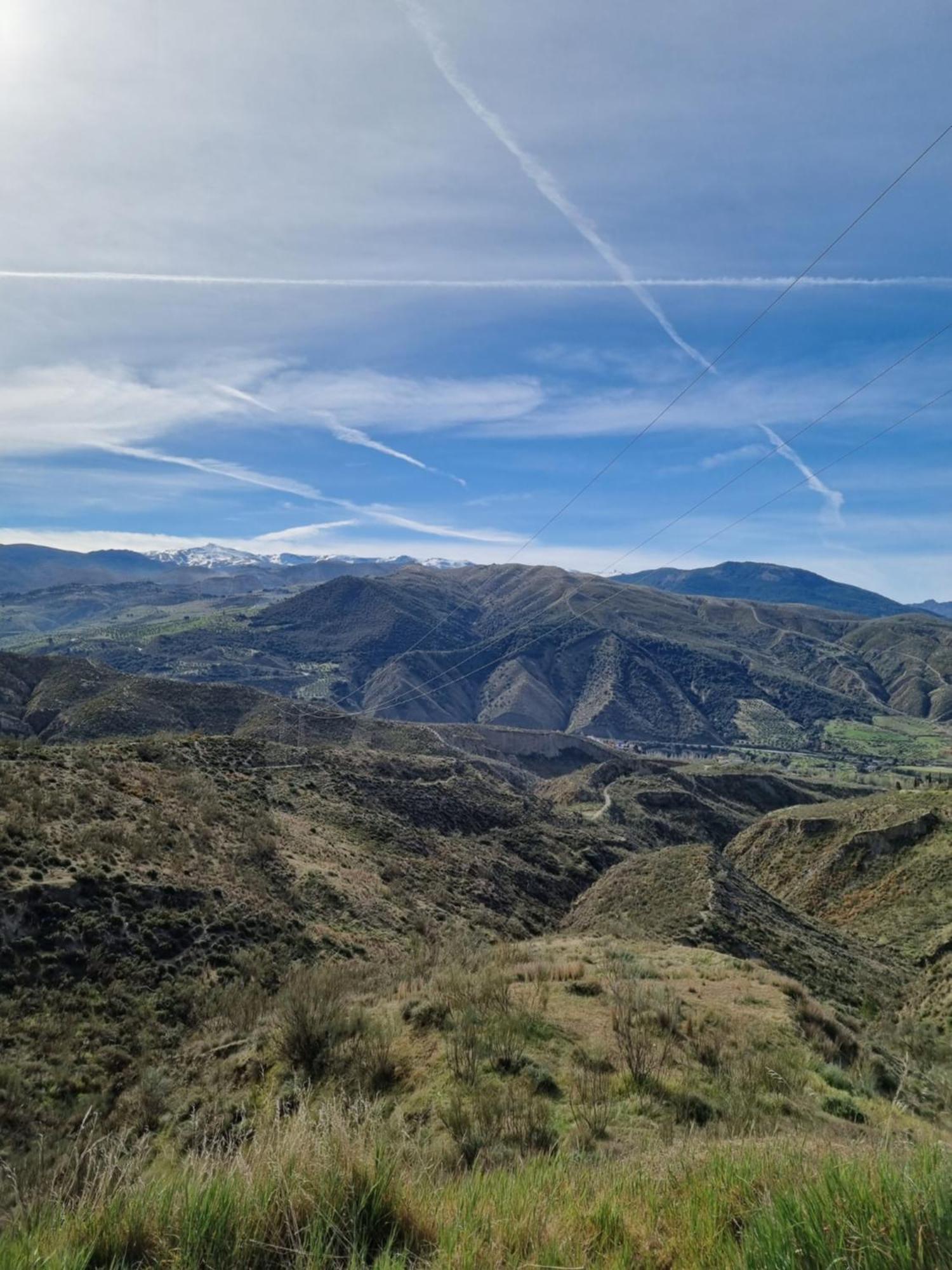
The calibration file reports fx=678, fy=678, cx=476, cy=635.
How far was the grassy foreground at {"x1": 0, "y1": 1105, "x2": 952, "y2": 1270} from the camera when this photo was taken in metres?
3.00

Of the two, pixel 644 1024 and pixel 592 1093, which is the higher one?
pixel 592 1093

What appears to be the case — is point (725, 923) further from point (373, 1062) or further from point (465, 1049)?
point (373, 1062)

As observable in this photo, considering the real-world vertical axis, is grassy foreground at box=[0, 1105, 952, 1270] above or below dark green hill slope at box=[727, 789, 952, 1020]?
above

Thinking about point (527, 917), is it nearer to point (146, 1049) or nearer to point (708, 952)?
point (708, 952)

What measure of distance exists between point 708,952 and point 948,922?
857 inches

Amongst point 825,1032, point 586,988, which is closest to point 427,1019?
point 586,988

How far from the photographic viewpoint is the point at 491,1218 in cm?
367

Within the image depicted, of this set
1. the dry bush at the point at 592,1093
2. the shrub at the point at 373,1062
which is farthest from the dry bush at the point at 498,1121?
the shrub at the point at 373,1062

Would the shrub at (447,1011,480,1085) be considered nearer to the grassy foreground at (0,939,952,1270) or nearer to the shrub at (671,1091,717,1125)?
the grassy foreground at (0,939,952,1270)

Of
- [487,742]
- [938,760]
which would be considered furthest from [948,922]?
[938,760]

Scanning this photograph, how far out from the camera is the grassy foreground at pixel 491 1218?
9.84ft

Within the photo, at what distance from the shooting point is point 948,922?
33281 millimetres

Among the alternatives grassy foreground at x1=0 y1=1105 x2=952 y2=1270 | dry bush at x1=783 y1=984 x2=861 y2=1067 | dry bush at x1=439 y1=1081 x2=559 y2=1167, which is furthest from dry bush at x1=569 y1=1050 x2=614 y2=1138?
dry bush at x1=783 y1=984 x2=861 y2=1067

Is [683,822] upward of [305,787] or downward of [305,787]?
downward
